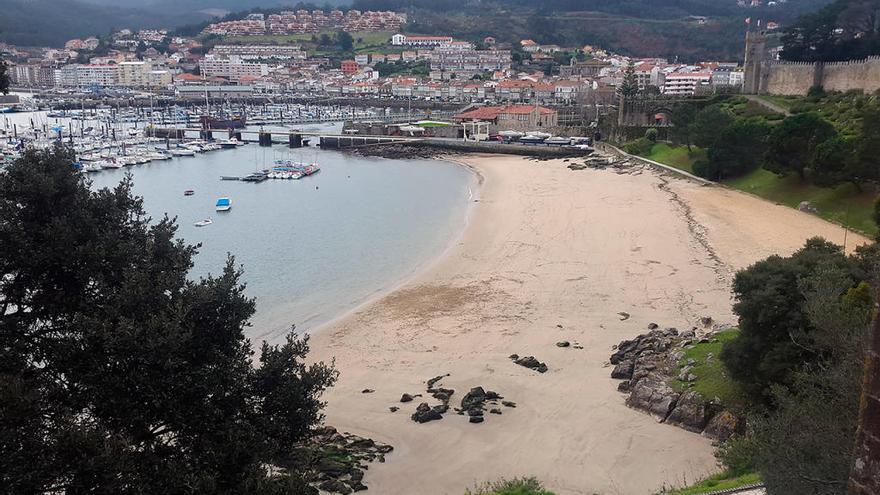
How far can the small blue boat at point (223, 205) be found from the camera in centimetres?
3210

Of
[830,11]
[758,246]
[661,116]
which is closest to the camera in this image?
[758,246]

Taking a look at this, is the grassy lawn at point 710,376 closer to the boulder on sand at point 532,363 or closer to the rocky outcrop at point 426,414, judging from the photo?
the boulder on sand at point 532,363

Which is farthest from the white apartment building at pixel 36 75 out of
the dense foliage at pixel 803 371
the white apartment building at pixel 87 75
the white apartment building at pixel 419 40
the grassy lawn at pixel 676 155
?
the dense foliage at pixel 803 371

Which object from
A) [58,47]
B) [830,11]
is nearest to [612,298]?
[830,11]

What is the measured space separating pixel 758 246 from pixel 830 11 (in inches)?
1270

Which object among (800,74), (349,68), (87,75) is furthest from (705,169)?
(87,75)

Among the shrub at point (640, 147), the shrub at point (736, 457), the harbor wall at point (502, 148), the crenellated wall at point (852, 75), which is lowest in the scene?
the shrub at point (736, 457)

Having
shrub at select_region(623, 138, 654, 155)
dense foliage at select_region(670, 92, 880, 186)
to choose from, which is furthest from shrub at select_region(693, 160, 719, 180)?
shrub at select_region(623, 138, 654, 155)

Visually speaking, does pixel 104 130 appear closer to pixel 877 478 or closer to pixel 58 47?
pixel 877 478

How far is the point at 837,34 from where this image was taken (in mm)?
43594

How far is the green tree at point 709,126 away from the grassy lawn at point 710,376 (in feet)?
68.4

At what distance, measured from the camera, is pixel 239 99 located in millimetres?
92375

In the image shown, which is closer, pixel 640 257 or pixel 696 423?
pixel 696 423

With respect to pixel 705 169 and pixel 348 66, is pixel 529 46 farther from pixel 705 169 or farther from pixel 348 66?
pixel 705 169
